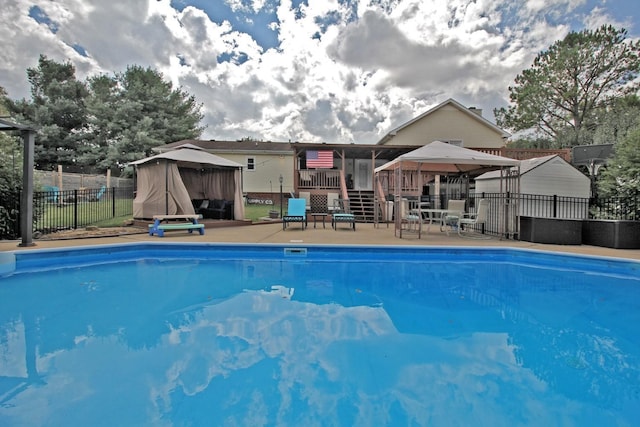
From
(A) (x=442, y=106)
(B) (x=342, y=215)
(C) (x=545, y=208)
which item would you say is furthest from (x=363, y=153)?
(C) (x=545, y=208)

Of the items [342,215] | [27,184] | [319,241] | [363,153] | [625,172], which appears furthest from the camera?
[363,153]

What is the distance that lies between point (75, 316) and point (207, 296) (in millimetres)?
1615

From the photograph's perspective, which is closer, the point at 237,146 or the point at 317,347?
the point at 317,347

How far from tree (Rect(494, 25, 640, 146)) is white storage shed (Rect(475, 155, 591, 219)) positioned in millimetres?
18296

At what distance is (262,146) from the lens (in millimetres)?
23234

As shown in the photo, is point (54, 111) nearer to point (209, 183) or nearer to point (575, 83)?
point (209, 183)

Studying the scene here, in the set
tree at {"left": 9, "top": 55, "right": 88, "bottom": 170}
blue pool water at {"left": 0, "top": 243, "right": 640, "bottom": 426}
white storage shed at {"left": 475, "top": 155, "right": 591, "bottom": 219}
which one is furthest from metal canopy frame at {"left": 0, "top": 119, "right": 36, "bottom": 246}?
tree at {"left": 9, "top": 55, "right": 88, "bottom": 170}

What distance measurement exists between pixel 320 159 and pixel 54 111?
24.6m

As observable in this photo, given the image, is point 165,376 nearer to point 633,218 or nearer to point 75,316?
point 75,316

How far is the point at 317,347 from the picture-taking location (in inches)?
134

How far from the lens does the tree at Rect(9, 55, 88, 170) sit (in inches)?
1048

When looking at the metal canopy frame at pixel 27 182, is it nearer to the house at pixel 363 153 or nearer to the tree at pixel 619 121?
the house at pixel 363 153

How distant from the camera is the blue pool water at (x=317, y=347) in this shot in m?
2.38

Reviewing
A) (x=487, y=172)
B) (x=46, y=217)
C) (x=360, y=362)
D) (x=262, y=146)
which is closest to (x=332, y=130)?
(x=262, y=146)
